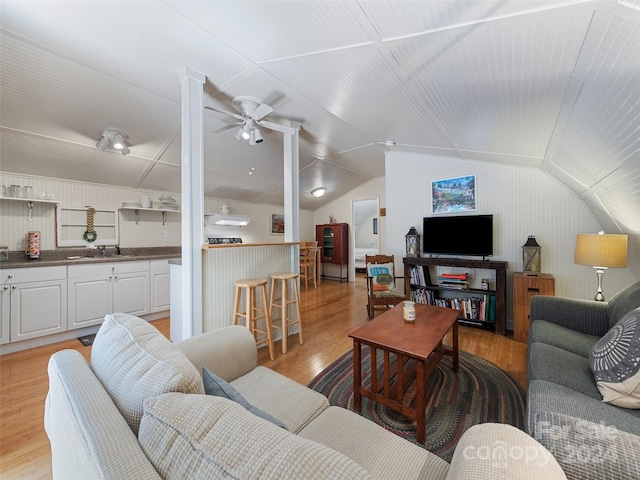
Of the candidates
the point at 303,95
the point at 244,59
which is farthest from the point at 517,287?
the point at 244,59

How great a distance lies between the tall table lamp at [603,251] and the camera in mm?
1971

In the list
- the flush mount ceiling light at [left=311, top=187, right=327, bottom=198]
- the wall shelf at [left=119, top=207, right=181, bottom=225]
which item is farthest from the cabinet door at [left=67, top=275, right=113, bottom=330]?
the flush mount ceiling light at [left=311, top=187, right=327, bottom=198]

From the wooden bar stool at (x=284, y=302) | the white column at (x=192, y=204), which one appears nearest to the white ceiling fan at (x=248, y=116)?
the white column at (x=192, y=204)

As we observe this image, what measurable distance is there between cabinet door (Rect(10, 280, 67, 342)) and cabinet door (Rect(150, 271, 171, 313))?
844 millimetres

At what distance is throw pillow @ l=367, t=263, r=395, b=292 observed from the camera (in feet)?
11.9

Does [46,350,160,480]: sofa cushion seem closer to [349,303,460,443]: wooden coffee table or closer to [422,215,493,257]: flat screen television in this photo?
[349,303,460,443]: wooden coffee table

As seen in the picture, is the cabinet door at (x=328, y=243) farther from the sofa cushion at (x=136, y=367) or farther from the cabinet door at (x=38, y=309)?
the sofa cushion at (x=136, y=367)

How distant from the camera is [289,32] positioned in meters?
1.45

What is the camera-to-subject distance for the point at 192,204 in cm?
211

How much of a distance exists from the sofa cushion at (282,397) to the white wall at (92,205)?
3.47m

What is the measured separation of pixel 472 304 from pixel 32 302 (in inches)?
191

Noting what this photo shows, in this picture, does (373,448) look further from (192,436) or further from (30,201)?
(30,201)

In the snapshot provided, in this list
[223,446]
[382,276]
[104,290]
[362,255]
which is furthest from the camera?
[362,255]

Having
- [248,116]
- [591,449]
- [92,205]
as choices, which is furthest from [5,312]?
[591,449]
